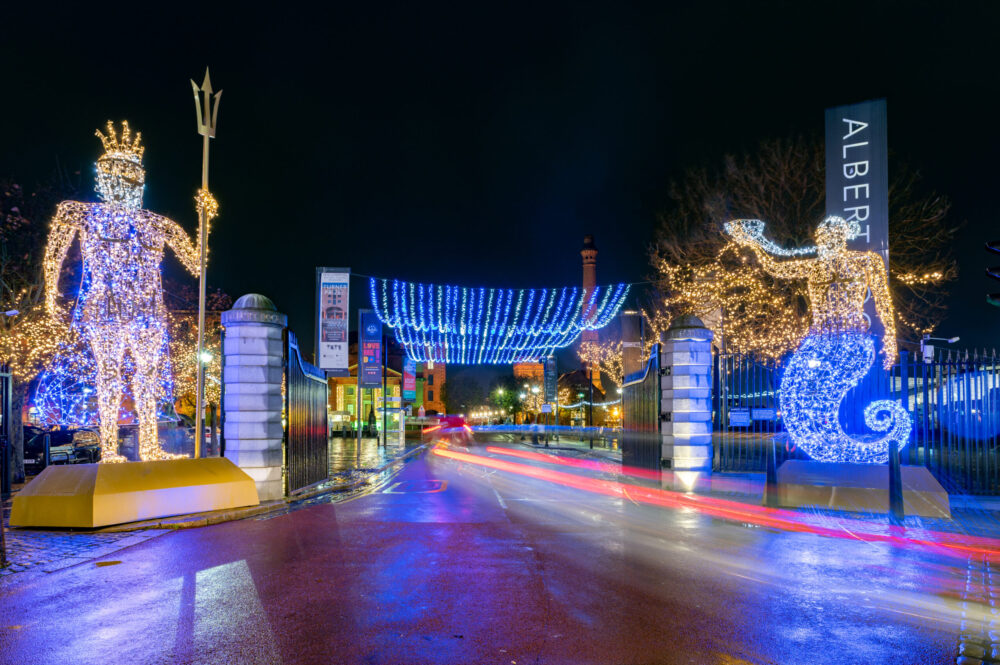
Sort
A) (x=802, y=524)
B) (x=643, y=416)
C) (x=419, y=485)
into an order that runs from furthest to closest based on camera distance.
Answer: (x=643, y=416) → (x=419, y=485) → (x=802, y=524)

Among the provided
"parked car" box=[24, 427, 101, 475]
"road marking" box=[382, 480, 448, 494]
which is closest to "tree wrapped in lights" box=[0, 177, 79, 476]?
"parked car" box=[24, 427, 101, 475]

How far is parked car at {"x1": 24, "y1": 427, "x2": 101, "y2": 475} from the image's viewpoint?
1970 centimetres

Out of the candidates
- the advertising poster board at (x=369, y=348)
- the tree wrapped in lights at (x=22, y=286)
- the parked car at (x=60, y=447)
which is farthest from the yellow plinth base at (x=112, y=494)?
the advertising poster board at (x=369, y=348)

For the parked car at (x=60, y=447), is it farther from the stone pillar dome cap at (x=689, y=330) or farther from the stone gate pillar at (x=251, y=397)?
the stone pillar dome cap at (x=689, y=330)

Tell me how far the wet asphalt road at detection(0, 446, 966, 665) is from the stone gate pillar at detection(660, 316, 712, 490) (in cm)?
533

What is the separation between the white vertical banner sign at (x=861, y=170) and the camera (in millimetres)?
19469

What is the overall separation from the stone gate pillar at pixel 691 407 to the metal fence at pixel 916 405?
0.62 m

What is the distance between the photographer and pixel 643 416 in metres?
18.8

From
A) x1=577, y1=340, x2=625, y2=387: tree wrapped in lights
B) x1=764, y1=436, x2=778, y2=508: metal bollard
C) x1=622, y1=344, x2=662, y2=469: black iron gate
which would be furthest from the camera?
x1=577, y1=340, x2=625, y2=387: tree wrapped in lights

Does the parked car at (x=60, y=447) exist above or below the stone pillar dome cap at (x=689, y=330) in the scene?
below

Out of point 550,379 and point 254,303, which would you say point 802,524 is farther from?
point 550,379

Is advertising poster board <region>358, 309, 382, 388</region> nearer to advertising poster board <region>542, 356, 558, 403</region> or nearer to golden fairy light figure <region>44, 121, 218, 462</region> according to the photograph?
golden fairy light figure <region>44, 121, 218, 462</region>

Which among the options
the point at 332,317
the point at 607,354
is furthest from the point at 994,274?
the point at 607,354

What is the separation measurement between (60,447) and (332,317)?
27.9 feet
